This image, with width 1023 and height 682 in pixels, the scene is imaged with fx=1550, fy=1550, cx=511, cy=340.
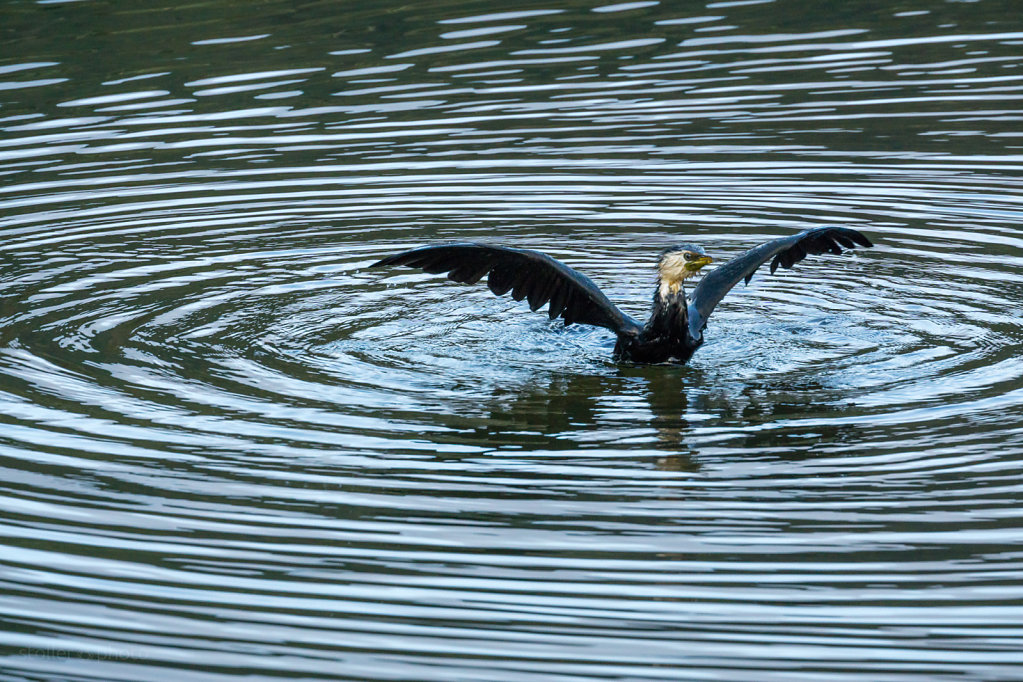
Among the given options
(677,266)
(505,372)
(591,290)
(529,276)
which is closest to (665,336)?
(677,266)

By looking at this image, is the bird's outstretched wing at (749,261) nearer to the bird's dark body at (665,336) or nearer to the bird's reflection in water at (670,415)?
the bird's dark body at (665,336)

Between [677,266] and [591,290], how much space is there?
0.56m

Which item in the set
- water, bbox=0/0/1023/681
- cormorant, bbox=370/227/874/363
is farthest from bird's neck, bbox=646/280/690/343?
water, bbox=0/0/1023/681

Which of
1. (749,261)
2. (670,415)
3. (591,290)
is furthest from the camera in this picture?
(749,261)

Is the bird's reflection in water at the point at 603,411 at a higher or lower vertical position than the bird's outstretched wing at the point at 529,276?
Answer: lower

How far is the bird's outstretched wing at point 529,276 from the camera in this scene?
9344mm

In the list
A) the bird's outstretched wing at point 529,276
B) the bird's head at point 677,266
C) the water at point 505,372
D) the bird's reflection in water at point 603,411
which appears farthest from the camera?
the bird's head at point 677,266

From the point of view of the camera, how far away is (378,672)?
5.96 m

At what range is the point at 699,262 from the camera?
9656 mm

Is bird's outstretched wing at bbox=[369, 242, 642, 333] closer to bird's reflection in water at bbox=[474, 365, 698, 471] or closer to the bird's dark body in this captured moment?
the bird's dark body

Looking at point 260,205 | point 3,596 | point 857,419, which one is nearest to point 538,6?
point 260,205

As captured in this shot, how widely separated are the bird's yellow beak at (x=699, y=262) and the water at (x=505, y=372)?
0.63 m

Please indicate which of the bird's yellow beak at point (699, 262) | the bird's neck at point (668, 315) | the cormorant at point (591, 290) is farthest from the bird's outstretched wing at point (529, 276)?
the bird's yellow beak at point (699, 262)

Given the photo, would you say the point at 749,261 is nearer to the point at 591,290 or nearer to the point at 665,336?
the point at 665,336
